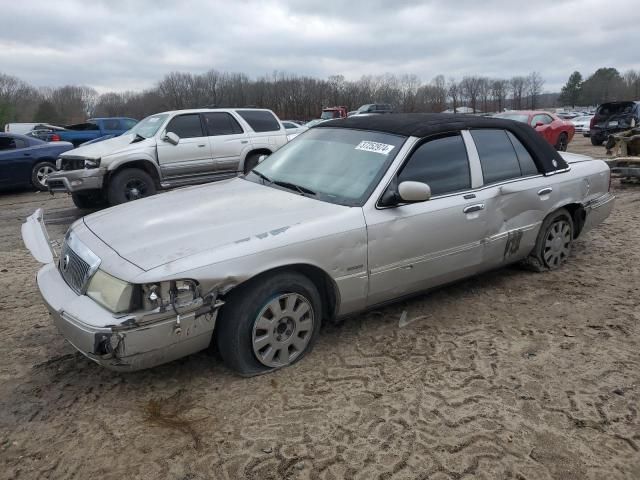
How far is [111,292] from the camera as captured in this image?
9.08ft

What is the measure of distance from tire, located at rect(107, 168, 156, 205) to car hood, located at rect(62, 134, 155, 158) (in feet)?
1.19

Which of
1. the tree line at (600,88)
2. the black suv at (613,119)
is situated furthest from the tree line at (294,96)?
the black suv at (613,119)

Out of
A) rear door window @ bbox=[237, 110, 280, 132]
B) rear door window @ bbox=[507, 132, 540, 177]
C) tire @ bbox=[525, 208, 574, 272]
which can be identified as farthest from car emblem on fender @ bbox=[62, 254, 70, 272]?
rear door window @ bbox=[237, 110, 280, 132]

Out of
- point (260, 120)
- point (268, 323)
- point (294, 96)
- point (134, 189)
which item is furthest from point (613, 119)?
point (294, 96)

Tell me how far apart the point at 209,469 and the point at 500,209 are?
3053mm

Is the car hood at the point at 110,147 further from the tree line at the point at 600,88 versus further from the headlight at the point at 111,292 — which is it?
the tree line at the point at 600,88

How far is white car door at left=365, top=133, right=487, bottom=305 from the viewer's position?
349 cm

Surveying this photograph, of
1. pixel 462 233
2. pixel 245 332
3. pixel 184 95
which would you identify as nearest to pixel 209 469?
pixel 245 332

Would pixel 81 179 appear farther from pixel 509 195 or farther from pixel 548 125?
pixel 548 125

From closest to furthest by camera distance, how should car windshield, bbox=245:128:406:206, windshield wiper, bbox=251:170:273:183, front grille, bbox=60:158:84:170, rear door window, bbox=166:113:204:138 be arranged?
car windshield, bbox=245:128:406:206, windshield wiper, bbox=251:170:273:183, front grille, bbox=60:158:84:170, rear door window, bbox=166:113:204:138

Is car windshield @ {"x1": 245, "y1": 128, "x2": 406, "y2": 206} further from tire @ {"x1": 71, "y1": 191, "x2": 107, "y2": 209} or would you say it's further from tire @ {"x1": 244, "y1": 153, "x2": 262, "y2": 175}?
tire @ {"x1": 71, "y1": 191, "x2": 107, "y2": 209}

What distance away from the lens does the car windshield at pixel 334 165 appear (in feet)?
11.8

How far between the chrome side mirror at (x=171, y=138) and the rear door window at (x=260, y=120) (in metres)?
1.63

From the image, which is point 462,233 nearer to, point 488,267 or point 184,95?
point 488,267
